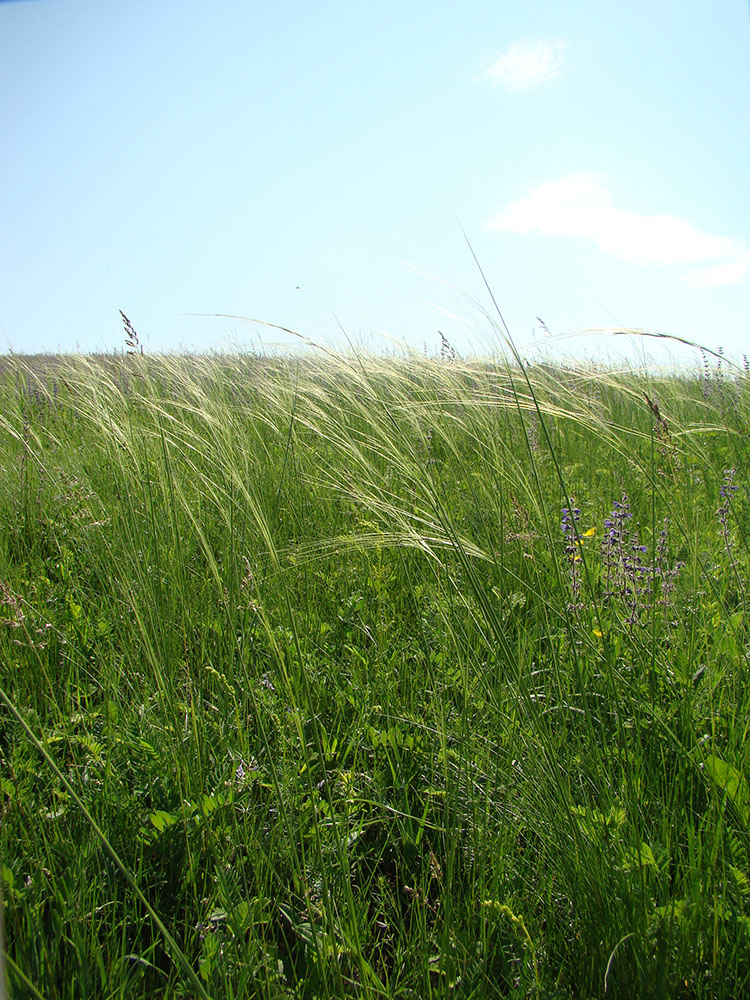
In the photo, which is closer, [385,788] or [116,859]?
[116,859]

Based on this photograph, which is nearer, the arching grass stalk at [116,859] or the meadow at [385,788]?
the arching grass stalk at [116,859]

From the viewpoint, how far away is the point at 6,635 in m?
1.52

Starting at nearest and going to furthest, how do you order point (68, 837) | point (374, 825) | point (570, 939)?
1. point (570, 939)
2. point (68, 837)
3. point (374, 825)

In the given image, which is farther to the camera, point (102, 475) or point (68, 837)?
point (102, 475)

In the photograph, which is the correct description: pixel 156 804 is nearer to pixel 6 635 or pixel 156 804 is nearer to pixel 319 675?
pixel 319 675

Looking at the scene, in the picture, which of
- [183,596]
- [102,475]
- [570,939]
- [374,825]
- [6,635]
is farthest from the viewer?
[102,475]

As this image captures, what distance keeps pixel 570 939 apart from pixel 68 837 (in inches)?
31.4

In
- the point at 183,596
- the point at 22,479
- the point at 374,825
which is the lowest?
the point at 374,825

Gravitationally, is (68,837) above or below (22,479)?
→ below

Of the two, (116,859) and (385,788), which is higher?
(116,859)

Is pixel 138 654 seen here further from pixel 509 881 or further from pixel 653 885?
pixel 653 885

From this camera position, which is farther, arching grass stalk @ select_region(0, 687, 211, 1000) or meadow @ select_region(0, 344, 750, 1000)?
meadow @ select_region(0, 344, 750, 1000)

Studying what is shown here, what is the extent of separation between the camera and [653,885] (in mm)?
833

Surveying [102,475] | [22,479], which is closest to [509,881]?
[102,475]
